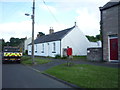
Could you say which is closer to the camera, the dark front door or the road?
the road

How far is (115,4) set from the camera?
17.7 meters

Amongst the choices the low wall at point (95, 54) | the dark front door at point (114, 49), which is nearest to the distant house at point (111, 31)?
the dark front door at point (114, 49)

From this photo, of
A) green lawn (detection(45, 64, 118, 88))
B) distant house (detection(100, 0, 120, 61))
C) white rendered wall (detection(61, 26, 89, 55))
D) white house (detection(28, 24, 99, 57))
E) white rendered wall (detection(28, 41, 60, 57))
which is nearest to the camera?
green lawn (detection(45, 64, 118, 88))

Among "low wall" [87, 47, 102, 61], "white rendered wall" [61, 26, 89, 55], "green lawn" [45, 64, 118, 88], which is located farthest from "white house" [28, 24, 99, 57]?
"green lawn" [45, 64, 118, 88]

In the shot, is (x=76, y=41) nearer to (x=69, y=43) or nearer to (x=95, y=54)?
(x=69, y=43)

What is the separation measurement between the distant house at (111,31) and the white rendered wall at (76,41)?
11.7 metres

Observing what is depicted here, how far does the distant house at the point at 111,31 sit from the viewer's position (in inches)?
693

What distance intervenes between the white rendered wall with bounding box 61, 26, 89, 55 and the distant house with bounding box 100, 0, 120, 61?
38.3ft

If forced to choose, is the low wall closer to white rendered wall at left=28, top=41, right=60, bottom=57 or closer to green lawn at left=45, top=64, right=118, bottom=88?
green lawn at left=45, top=64, right=118, bottom=88

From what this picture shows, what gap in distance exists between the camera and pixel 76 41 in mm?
31969

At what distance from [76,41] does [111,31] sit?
1393cm

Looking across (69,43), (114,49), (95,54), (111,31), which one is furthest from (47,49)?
(114,49)

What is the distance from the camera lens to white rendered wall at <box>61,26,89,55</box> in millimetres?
30648

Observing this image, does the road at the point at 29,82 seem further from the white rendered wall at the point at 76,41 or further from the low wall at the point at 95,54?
the white rendered wall at the point at 76,41
